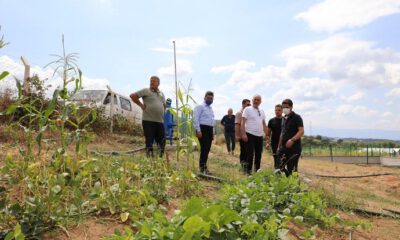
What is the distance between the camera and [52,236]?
7.30ft

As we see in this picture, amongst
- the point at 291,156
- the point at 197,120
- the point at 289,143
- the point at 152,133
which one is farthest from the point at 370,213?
the point at 152,133

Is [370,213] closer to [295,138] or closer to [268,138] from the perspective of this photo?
[295,138]

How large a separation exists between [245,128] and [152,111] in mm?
1430

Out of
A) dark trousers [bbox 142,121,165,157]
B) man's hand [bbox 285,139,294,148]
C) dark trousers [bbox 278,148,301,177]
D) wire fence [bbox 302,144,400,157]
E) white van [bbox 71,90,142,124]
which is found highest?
white van [bbox 71,90,142,124]

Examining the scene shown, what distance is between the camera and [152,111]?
5.42 metres

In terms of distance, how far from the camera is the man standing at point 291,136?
520cm

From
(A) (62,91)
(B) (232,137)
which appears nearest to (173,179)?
(A) (62,91)

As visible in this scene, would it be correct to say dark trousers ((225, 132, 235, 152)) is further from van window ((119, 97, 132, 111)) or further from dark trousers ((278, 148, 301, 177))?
dark trousers ((278, 148, 301, 177))

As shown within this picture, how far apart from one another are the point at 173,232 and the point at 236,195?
4.96 ft

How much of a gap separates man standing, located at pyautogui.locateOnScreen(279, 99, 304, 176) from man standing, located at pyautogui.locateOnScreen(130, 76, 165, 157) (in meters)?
1.70

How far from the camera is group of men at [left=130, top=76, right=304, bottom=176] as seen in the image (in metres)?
5.29

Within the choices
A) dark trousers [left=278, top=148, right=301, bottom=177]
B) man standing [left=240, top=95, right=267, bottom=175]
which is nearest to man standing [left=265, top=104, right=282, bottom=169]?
man standing [left=240, top=95, right=267, bottom=175]

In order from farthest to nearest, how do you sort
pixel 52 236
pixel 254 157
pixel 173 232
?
pixel 254 157 → pixel 52 236 → pixel 173 232

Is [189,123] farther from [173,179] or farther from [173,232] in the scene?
[173,232]
